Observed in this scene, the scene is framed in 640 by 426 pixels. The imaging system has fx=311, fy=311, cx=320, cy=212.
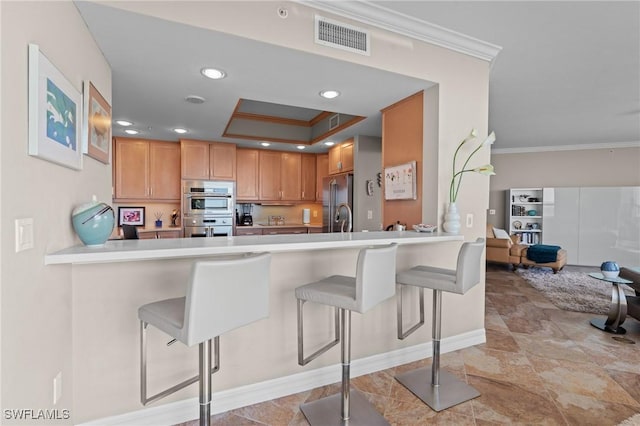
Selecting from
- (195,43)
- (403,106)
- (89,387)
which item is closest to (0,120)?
(195,43)

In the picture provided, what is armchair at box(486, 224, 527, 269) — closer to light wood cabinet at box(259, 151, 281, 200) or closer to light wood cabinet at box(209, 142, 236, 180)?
light wood cabinet at box(259, 151, 281, 200)

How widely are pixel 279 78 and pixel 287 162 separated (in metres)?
3.25

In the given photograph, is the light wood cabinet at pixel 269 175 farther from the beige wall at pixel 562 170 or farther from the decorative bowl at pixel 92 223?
the beige wall at pixel 562 170

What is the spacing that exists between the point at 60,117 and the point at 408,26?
224 centimetres

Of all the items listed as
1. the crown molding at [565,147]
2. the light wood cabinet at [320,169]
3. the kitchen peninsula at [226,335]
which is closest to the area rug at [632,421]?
the kitchen peninsula at [226,335]

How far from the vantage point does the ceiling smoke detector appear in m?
2.94

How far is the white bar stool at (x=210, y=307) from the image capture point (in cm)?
124

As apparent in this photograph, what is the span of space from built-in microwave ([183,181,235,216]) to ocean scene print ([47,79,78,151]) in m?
3.23

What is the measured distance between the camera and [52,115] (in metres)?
1.33

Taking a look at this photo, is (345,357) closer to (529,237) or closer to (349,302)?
(349,302)

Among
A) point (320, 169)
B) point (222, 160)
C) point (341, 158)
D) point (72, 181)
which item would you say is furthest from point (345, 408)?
point (320, 169)

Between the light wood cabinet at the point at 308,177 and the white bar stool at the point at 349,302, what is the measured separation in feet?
12.9

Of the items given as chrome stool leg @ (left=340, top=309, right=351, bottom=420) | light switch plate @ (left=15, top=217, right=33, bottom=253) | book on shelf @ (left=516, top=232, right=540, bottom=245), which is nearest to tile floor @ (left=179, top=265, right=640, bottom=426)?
chrome stool leg @ (left=340, top=309, right=351, bottom=420)

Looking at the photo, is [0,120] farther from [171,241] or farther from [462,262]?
[462,262]
